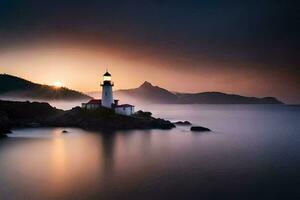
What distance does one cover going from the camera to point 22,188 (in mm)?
23016

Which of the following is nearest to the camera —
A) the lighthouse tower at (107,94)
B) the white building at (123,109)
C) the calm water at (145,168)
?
the calm water at (145,168)

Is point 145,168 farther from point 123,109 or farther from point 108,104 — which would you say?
point 108,104

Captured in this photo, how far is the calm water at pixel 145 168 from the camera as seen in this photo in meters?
22.5

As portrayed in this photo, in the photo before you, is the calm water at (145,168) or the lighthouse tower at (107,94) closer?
the calm water at (145,168)

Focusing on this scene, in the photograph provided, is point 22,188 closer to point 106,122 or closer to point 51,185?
point 51,185

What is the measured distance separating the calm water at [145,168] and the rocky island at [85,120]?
374 inches

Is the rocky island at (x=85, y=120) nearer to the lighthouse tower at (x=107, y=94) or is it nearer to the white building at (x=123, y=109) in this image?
the white building at (x=123, y=109)

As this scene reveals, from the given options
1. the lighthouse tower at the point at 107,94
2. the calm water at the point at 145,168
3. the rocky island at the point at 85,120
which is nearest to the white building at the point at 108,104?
the lighthouse tower at the point at 107,94

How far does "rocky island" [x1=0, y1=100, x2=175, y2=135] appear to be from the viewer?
59719mm

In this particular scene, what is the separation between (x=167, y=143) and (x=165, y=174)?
17.5 meters

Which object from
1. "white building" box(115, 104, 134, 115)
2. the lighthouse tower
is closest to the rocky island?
"white building" box(115, 104, 134, 115)

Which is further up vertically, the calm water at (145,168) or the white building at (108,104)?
the white building at (108,104)

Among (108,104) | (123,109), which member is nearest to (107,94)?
(108,104)

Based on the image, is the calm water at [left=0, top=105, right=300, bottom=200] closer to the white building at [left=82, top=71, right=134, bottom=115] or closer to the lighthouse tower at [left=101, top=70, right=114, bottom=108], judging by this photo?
the white building at [left=82, top=71, right=134, bottom=115]
